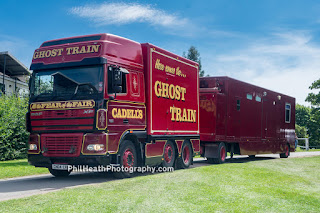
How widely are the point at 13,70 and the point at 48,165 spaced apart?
2705 centimetres

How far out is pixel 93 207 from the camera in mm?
7219

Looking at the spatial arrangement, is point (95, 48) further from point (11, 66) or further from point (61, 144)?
point (11, 66)

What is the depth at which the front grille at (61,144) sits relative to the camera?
10.9 meters

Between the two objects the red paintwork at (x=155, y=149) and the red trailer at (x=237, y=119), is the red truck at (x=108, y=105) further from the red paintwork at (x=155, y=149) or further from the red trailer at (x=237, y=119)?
the red trailer at (x=237, y=119)

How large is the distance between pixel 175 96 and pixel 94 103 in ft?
15.0

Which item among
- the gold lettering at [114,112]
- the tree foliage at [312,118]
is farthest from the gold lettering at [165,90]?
the tree foliage at [312,118]

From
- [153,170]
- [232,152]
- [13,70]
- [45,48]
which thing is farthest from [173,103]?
[13,70]

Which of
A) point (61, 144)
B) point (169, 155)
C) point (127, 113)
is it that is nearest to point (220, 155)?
point (169, 155)

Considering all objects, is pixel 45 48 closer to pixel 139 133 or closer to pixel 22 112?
pixel 139 133

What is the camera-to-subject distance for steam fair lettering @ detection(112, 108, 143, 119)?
11.2 meters

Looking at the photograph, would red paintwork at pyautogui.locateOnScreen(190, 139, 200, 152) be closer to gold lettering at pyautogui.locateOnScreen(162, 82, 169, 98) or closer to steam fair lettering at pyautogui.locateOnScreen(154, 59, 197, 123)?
steam fair lettering at pyautogui.locateOnScreen(154, 59, 197, 123)

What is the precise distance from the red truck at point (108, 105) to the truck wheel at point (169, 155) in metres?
0.03

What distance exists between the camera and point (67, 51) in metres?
11.6

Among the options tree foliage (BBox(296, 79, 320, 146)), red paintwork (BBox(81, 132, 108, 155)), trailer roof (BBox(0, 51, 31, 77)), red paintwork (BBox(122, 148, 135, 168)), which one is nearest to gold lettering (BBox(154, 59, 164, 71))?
red paintwork (BBox(122, 148, 135, 168))
